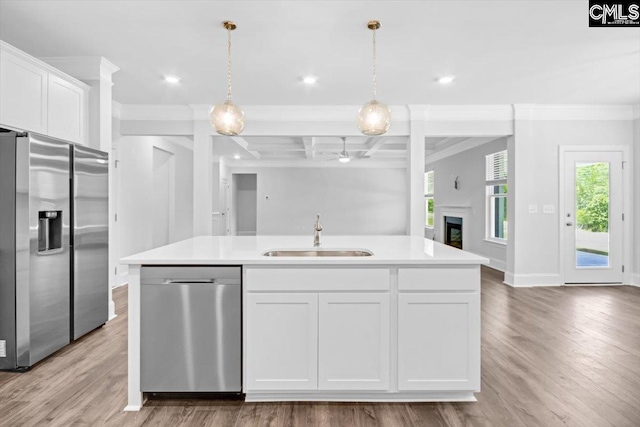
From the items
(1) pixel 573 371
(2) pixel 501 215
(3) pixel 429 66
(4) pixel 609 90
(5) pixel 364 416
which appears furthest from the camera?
Answer: (2) pixel 501 215

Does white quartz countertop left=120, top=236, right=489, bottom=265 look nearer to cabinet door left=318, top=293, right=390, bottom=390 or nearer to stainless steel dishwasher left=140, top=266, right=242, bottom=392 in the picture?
stainless steel dishwasher left=140, top=266, right=242, bottom=392

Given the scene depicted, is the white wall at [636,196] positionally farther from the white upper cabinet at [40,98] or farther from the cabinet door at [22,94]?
the cabinet door at [22,94]

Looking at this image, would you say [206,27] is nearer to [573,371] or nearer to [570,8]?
[570,8]

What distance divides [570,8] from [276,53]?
2.35 meters

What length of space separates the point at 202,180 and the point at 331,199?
6.03 meters

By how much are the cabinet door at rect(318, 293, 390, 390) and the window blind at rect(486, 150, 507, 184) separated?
16.8 ft

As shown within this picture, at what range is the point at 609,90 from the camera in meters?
4.59

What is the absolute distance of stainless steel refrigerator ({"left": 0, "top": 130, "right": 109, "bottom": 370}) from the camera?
101 inches

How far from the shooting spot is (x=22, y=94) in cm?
288

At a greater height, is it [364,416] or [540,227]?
[540,227]

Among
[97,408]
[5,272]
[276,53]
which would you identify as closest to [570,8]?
[276,53]

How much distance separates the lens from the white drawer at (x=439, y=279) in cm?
212

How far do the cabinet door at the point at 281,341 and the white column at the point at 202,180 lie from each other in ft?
10.8

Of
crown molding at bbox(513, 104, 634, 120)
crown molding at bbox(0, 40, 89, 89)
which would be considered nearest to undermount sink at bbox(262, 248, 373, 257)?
crown molding at bbox(0, 40, 89, 89)
